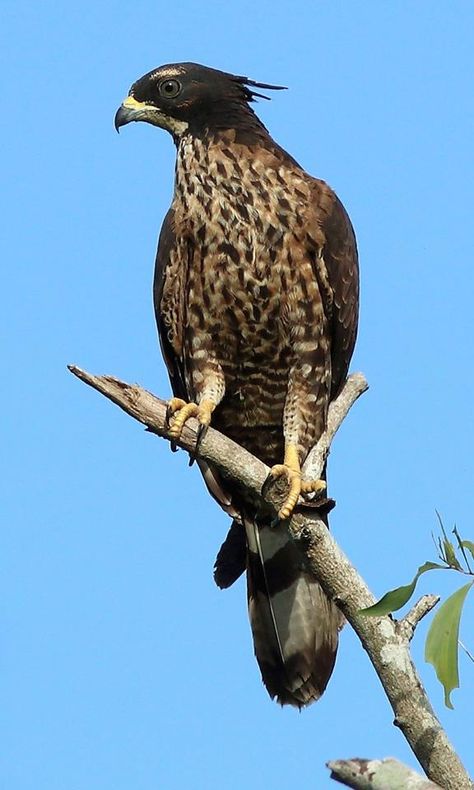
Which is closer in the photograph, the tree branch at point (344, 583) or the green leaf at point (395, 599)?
the green leaf at point (395, 599)

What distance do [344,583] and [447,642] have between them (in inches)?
43.5

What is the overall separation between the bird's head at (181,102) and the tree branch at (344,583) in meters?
1.69

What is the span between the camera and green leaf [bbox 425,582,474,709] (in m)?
3.25

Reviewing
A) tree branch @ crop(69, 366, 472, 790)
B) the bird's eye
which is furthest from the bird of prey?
tree branch @ crop(69, 366, 472, 790)

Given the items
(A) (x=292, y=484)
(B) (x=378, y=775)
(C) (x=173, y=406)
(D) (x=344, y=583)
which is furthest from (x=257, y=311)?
(B) (x=378, y=775)

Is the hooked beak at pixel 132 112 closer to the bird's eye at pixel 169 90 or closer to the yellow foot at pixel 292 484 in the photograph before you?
the bird's eye at pixel 169 90

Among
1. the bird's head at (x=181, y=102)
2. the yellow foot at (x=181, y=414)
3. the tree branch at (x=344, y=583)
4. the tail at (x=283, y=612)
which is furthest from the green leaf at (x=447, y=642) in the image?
the bird's head at (x=181, y=102)

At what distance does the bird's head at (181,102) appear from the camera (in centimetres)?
633

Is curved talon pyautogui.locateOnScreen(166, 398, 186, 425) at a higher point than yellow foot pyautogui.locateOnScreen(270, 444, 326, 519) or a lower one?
higher

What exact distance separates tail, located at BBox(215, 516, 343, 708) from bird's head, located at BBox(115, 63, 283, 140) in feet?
6.55

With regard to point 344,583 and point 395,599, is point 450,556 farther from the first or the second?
point 344,583

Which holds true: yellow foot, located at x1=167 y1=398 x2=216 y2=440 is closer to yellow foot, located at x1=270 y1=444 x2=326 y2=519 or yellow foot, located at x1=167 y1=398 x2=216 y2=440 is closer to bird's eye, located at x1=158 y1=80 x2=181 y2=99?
yellow foot, located at x1=270 y1=444 x2=326 y2=519

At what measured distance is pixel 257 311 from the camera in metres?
5.91

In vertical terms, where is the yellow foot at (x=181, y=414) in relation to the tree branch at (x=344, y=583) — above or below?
above
